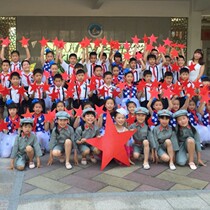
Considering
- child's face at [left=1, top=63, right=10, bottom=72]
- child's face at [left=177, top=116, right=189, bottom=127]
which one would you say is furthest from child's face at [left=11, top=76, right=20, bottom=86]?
child's face at [left=177, top=116, right=189, bottom=127]

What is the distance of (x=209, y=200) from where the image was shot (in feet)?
11.1

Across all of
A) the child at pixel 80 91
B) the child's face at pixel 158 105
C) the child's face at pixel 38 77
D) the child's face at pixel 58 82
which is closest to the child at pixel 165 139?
the child's face at pixel 158 105

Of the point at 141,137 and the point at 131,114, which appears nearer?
the point at 141,137

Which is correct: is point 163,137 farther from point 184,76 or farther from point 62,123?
point 184,76

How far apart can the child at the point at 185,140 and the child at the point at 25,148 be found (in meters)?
1.87

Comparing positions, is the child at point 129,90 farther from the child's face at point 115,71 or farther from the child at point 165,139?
the child at point 165,139

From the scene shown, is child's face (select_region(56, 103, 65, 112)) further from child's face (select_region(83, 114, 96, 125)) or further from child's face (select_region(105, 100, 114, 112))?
child's face (select_region(105, 100, 114, 112))

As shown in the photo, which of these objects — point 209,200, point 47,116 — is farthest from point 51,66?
point 209,200

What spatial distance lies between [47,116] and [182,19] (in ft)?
23.8

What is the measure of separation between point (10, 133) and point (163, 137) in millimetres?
2218

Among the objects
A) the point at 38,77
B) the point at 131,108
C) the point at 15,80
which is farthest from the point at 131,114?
the point at 15,80

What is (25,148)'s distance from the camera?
4.35 m

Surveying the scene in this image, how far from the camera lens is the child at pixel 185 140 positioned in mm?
4445

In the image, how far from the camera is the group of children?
14.7 ft
